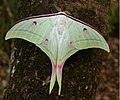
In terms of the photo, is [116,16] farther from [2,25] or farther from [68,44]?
[68,44]

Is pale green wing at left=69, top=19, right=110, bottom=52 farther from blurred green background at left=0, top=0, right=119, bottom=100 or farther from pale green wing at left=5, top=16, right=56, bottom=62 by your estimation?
blurred green background at left=0, top=0, right=119, bottom=100

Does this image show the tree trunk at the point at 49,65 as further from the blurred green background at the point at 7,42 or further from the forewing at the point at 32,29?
the blurred green background at the point at 7,42

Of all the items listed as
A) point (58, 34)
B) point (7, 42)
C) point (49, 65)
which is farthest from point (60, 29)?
point (7, 42)

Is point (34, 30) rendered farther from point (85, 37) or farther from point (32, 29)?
point (85, 37)

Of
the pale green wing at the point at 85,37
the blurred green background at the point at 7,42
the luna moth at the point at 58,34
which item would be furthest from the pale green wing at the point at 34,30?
the blurred green background at the point at 7,42

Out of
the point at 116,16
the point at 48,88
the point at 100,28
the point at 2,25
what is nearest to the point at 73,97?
the point at 48,88
